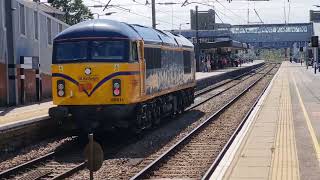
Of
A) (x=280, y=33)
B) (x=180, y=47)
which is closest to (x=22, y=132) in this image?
(x=180, y=47)

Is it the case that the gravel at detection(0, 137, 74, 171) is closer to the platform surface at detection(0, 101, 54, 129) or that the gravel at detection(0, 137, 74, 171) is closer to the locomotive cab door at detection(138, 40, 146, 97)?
the platform surface at detection(0, 101, 54, 129)

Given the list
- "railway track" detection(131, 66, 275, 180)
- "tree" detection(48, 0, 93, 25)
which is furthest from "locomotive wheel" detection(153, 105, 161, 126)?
"tree" detection(48, 0, 93, 25)

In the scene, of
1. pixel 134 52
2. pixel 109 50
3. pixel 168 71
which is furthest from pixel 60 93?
pixel 168 71

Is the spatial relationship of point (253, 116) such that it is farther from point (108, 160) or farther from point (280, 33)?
point (280, 33)

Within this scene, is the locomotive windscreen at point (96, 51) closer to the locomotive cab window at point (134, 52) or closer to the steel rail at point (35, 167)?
the locomotive cab window at point (134, 52)

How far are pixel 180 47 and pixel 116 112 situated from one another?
880cm

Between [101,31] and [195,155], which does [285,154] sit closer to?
[195,155]

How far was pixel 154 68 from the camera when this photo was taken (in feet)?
60.8

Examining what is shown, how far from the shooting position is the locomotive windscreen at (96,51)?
15898 millimetres

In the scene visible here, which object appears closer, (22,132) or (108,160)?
(108,160)

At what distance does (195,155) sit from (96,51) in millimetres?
3754

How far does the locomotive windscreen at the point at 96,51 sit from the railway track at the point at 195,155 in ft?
8.99

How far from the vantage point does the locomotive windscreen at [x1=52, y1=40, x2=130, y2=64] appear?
52.2ft

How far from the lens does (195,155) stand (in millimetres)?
14852
